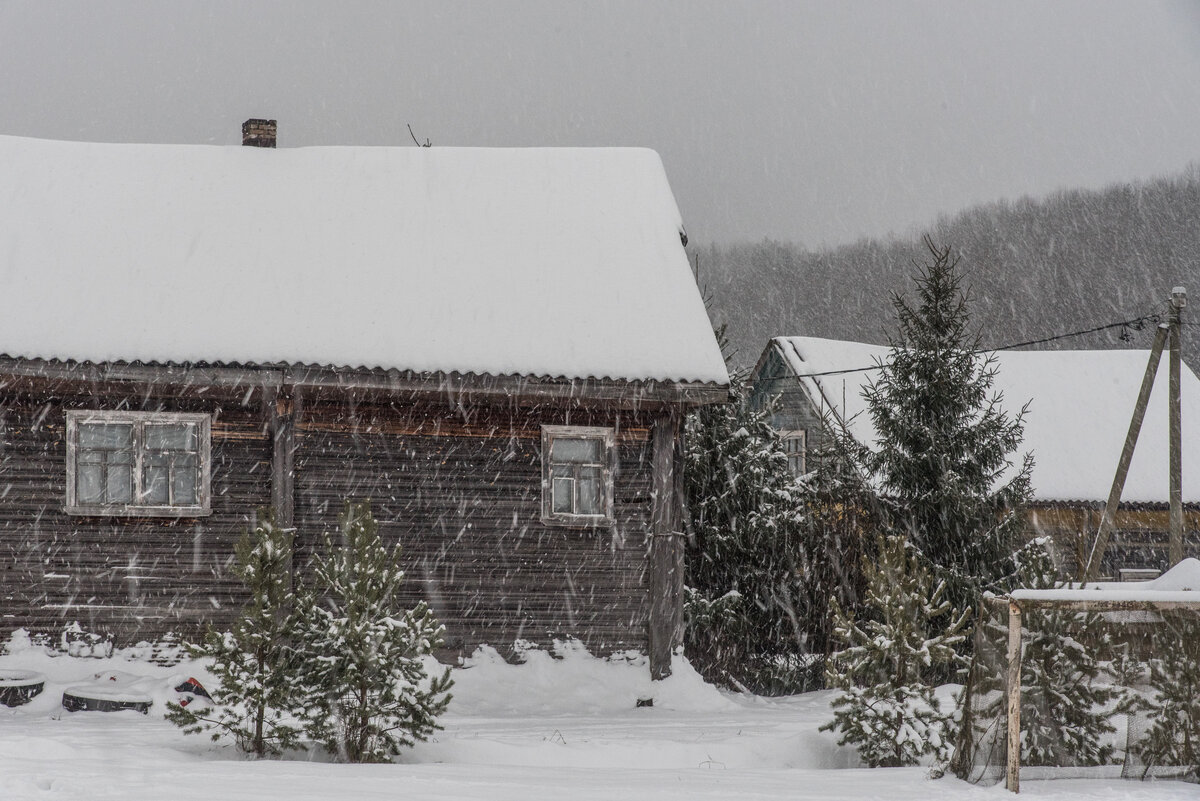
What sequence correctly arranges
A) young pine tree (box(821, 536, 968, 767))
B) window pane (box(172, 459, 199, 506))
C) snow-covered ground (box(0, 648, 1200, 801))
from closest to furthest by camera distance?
snow-covered ground (box(0, 648, 1200, 801)) → young pine tree (box(821, 536, 968, 767)) → window pane (box(172, 459, 199, 506))

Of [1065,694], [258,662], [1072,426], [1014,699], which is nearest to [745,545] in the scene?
[1065,694]

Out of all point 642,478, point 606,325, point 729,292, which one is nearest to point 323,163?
point 606,325

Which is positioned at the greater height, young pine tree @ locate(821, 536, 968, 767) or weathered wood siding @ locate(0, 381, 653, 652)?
weathered wood siding @ locate(0, 381, 653, 652)

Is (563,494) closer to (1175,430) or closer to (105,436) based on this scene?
(105,436)

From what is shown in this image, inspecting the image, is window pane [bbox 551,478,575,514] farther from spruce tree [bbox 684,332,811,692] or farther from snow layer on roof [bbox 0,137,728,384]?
spruce tree [bbox 684,332,811,692]

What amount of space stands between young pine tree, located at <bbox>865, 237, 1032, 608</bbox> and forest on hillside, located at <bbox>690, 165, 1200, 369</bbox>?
33.0m

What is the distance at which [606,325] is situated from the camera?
13.7m

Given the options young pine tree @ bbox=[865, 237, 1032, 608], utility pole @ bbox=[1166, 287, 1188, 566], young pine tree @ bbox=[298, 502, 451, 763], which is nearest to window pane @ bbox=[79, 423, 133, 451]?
young pine tree @ bbox=[298, 502, 451, 763]

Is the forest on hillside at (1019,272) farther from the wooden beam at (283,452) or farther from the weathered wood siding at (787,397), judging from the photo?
the wooden beam at (283,452)

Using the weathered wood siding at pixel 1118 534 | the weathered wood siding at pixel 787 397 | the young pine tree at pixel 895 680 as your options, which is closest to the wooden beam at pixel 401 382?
the young pine tree at pixel 895 680

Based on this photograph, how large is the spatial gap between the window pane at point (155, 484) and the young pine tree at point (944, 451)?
9.82 meters

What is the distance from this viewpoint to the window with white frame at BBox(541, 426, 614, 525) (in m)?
13.4

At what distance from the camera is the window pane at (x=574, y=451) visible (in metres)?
13.5

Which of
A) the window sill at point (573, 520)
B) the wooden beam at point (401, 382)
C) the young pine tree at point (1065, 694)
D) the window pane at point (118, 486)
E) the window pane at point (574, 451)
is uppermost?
the wooden beam at point (401, 382)
